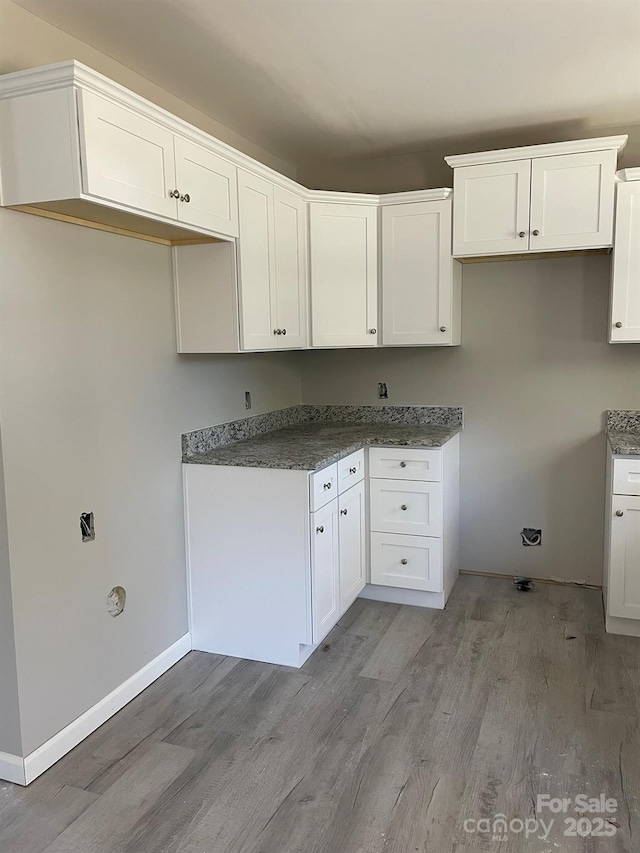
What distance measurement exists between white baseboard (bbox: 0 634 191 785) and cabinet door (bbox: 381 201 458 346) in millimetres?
1977

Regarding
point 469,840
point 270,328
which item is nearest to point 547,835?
point 469,840

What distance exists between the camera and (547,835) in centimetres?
188

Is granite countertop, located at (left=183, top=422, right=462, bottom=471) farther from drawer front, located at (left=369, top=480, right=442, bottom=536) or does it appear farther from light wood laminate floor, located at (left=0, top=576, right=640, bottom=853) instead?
light wood laminate floor, located at (left=0, top=576, right=640, bottom=853)

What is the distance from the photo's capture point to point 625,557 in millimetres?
3027

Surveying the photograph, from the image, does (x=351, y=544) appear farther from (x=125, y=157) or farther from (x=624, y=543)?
(x=125, y=157)

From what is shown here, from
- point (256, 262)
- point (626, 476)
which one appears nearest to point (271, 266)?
point (256, 262)

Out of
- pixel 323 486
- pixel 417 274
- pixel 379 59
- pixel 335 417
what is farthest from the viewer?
pixel 335 417

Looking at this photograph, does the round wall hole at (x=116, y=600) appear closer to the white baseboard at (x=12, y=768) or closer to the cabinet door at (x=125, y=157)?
the white baseboard at (x=12, y=768)

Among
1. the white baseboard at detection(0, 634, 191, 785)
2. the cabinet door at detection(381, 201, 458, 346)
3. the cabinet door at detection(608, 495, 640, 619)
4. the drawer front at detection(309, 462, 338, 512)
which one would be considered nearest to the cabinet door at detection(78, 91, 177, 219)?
the drawer front at detection(309, 462, 338, 512)

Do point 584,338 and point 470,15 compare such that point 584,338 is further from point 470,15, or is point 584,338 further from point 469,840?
point 469,840

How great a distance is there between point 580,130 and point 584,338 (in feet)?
3.56

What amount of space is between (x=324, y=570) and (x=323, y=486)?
0.39 meters

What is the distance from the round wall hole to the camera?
2.51 metres

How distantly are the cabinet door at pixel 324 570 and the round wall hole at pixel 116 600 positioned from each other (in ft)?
2.59
